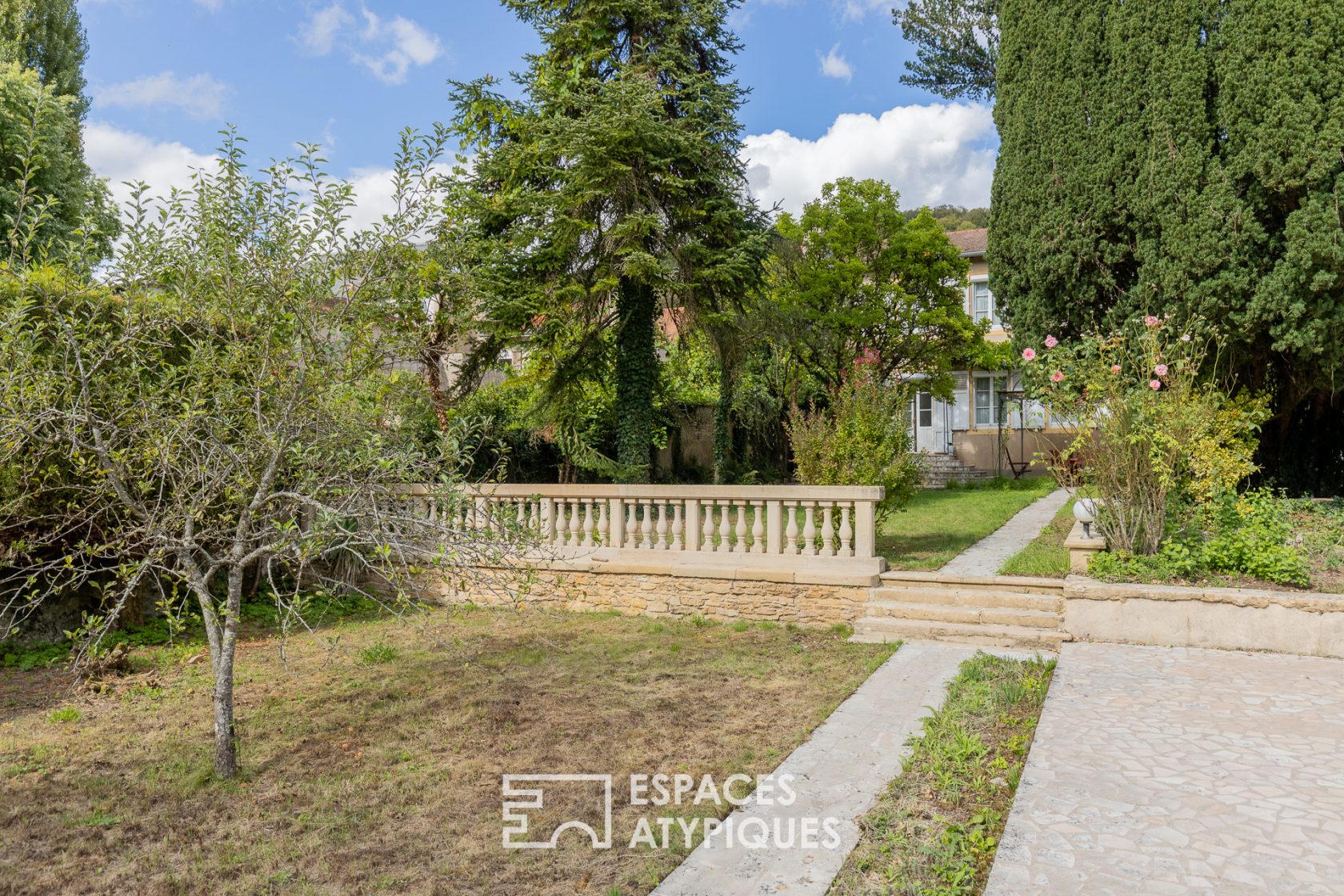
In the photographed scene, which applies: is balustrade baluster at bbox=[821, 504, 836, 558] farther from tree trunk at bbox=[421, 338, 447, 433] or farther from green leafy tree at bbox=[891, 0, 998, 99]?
green leafy tree at bbox=[891, 0, 998, 99]

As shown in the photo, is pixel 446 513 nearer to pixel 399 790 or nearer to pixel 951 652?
pixel 399 790

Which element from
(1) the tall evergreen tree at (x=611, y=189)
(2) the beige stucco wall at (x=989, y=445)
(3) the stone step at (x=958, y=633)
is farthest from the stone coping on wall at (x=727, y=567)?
(2) the beige stucco wall at (x=989, y=445)

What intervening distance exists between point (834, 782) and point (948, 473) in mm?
19254

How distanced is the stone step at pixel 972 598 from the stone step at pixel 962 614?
0.03 meters

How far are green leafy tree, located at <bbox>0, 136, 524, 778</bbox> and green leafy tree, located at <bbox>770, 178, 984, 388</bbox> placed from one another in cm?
1373

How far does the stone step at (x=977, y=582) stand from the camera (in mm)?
7289

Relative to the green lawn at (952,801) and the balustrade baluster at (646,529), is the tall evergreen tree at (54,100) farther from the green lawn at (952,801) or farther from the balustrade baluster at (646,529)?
the green lawn at (952,801)

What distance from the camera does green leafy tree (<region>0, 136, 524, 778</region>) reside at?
4164mm

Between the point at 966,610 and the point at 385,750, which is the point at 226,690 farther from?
the point at 966,610

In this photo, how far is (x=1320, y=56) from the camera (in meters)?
8.55

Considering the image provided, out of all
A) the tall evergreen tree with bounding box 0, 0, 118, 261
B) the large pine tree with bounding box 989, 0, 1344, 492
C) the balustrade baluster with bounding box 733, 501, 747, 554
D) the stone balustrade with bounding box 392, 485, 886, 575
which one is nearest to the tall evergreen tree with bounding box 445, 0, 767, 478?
the stone balustrade with bounding box 392, 485, 886, 575

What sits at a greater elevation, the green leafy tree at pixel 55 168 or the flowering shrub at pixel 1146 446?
the green leafy tree at pixel 55 168

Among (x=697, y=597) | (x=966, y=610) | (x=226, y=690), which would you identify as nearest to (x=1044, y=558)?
(x=966, y=610)

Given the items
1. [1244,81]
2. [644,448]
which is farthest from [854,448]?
[1244,81]
